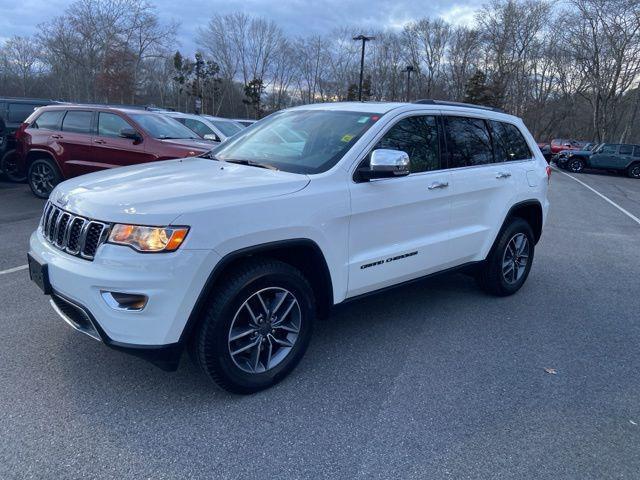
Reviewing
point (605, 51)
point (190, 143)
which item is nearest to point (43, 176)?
point (190, 143)

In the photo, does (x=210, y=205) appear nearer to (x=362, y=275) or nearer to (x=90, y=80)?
(x=362, y=275)

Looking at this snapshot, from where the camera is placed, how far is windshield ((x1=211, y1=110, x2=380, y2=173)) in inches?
136

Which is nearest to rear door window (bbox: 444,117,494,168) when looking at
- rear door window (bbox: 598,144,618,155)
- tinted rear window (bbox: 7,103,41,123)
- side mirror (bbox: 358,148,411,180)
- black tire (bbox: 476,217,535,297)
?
black tire (bbox: 476,217,535,297)

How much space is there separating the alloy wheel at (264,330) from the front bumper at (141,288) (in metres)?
0.38

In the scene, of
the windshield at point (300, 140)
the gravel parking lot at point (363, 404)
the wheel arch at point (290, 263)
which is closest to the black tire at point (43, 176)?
the gravel parking lot at point (363, 404)

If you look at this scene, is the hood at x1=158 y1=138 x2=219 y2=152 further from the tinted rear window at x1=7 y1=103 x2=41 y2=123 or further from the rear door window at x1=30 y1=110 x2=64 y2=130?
the tinted rear window at x1=7 y1=103 x2=41 y2=123

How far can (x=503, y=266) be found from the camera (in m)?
4.92

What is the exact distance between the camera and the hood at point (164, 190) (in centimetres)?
264

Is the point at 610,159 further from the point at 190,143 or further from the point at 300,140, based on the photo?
the point at 300,140

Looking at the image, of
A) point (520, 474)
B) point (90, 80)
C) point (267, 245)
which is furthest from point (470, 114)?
point (90, 80)

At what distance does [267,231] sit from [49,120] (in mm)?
7981

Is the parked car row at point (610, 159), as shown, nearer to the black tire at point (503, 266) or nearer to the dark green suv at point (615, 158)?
the dark green suv at point (615, 158)

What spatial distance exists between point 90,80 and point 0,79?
14423 mm

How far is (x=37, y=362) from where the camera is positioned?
3307 mm
